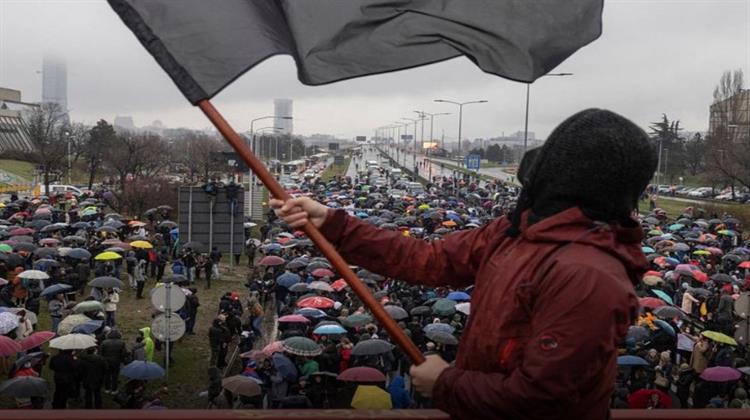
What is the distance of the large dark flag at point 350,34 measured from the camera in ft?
8.28

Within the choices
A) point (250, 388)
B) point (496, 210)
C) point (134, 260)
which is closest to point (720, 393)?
point (250, 388)

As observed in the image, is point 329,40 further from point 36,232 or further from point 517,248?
point 36,232

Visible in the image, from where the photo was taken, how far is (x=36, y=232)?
25016mm

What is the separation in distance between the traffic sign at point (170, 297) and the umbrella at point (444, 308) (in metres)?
4.88

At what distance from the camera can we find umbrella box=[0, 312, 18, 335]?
1233 cm

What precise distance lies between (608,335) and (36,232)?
26.0 metres

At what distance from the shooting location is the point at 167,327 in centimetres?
1336

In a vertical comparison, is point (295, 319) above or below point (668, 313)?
below

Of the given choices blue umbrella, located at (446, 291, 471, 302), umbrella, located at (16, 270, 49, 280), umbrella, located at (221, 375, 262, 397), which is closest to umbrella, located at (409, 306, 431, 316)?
blue umbrella, located at (446, 291, 471, 302)

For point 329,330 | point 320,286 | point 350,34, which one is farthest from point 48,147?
point 350,34

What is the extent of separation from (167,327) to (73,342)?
230 centimetres

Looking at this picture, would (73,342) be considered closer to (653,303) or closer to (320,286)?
(320,286)

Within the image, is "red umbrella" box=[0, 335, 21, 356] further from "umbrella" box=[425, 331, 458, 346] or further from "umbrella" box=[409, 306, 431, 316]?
"umbrella" box=[409, 306, 431, 316]

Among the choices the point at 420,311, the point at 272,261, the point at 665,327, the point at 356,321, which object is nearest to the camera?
the point at 665,327
